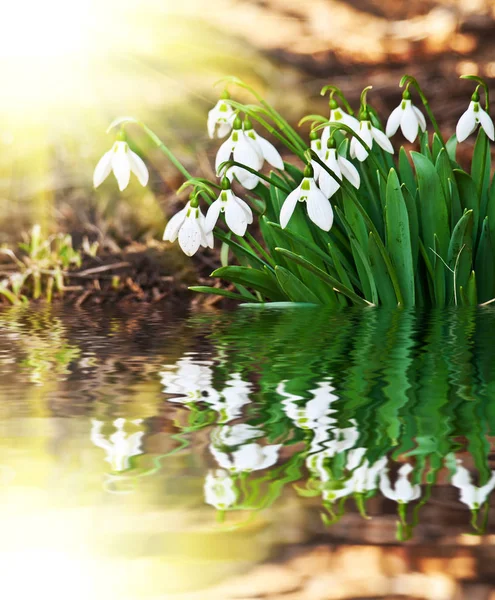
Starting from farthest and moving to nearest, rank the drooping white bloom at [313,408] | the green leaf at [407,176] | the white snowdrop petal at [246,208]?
the green leaf at [407,176] → the white snowdrop petal at [246,208] → the drooping white bloom at [313,408]

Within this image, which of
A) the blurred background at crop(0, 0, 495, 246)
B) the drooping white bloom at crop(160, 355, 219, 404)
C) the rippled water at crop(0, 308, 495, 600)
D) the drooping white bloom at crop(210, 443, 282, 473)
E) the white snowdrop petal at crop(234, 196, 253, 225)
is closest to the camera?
the rippled water at crop(0, 308, 495, 600)

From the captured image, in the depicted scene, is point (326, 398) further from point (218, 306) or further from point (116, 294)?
point (116, 294)

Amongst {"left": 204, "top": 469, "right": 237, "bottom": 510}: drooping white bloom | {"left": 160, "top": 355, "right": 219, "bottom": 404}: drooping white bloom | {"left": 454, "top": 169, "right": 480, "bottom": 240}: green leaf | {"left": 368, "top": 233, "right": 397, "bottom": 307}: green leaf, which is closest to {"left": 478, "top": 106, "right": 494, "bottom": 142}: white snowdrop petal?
{"left": 454, "top": 169, "right": 480, "bottom": 240}: green leaf

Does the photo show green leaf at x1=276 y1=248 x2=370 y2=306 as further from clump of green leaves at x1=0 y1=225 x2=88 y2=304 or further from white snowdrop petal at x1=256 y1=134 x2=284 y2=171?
clump of green leaves at x1=0 y1=225 x2=88 y2=304

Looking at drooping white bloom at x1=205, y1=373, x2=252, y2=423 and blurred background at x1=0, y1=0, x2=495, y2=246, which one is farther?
blurred background at x1=0, y1=0, x2=495, y2=246

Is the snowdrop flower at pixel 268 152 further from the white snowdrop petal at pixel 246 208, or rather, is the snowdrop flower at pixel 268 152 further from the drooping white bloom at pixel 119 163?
the drooping white bloom at pixel 119 163

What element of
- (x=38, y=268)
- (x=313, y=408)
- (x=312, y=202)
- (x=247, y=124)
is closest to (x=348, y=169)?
(x=312, y=202)

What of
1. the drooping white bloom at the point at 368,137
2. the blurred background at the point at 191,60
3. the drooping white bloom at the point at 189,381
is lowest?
the drooping white bloom at the point at 189,381

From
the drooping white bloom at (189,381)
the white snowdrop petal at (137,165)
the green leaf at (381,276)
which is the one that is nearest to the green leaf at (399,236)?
the green leaf at (381,276)
